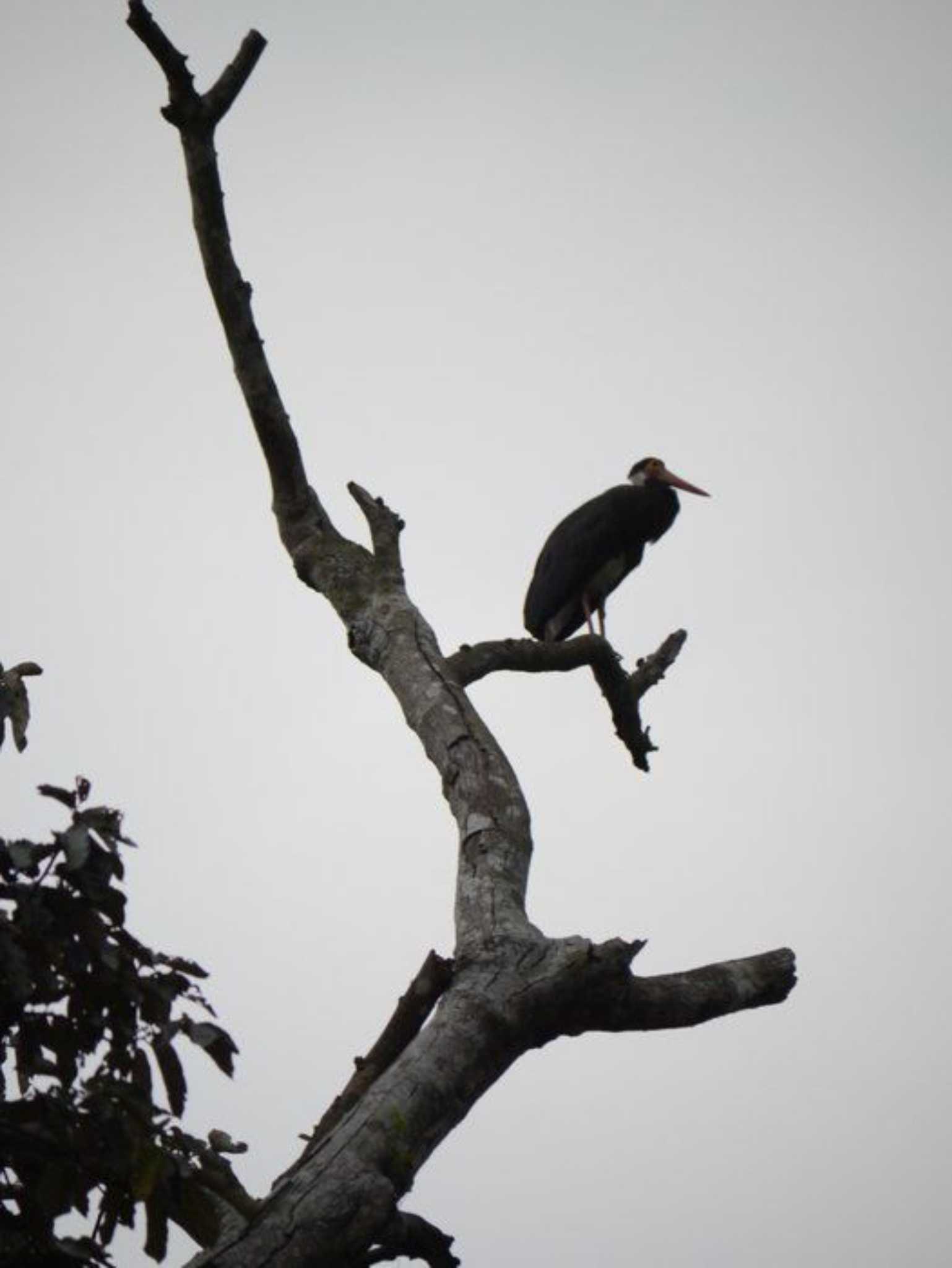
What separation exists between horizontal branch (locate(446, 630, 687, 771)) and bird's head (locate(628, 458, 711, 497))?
373cm

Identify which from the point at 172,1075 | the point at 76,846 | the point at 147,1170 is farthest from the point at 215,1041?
the point at 76,846

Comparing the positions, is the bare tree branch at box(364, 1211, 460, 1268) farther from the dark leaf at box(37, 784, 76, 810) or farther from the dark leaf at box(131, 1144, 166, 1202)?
the dark leaf at box(37, 784, 76, 810)

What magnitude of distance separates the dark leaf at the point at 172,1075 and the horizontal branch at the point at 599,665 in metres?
1.43

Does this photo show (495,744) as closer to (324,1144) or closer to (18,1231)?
(324,1144)

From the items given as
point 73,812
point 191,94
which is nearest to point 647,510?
point 191,94

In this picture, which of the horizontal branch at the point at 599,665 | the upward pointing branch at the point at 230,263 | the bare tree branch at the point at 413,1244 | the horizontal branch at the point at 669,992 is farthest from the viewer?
the horizontal branch at the point at 599,665

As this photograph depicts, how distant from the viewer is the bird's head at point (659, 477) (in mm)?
8703

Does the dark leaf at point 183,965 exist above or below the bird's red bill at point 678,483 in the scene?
below

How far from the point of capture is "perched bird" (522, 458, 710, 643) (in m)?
7.61

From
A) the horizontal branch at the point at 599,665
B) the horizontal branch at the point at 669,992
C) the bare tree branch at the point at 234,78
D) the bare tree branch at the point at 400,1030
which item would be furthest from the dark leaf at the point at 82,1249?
the bare tree branch at the point at 234,78

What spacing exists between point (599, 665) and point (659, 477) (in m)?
4.42

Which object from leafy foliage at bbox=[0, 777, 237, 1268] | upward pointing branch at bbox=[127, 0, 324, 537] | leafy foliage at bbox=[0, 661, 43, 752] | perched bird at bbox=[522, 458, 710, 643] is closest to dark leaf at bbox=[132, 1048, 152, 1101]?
leafy foliage at bbox=[0, 777, 237, 1268]

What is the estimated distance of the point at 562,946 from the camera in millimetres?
2266

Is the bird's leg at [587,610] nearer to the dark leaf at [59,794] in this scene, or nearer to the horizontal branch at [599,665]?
the horizontal branch at [599,665]
